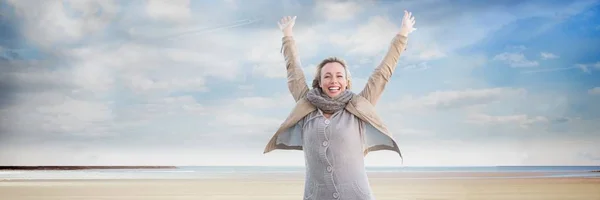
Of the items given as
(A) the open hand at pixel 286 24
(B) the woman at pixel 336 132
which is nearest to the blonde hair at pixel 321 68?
(B) the woman at pixel 336 132

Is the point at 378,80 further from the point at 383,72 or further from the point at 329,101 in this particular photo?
the point at 329,101

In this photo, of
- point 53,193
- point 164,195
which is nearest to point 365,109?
point 164,195

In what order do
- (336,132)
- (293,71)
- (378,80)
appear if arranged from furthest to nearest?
(293,71) < (378,80) < (336,132)

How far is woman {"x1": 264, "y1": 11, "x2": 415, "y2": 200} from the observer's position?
241 cm

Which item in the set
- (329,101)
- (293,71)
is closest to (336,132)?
(329,101)

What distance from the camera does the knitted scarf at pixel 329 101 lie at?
8.01 ft

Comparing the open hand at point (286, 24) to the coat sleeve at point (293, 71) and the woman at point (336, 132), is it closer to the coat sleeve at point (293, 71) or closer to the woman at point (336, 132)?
the coat sleeve at point (293, 71)

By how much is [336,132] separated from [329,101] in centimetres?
13

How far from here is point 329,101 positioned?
2439mm

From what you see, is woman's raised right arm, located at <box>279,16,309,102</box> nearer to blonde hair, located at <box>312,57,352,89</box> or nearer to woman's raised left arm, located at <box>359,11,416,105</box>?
blonde hair, located at <box>312,57,352,89</box>

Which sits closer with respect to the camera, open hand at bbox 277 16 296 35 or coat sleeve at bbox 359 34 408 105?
coat sleeve at bbox 359 34 408 105

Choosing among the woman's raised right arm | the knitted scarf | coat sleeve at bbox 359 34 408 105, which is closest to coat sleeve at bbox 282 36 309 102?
the woman's raised right arm

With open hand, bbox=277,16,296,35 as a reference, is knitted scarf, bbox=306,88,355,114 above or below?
below

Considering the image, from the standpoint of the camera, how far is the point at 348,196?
239 cm
